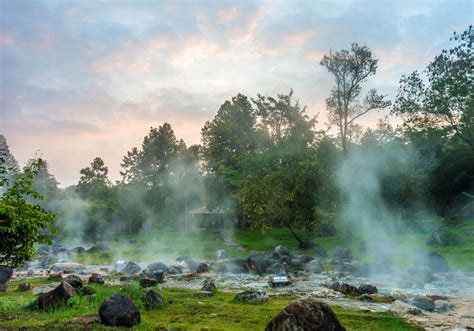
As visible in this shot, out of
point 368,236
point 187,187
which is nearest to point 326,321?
point 368,236

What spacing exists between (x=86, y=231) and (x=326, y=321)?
45.6m

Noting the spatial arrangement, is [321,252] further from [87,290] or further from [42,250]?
[42,250]

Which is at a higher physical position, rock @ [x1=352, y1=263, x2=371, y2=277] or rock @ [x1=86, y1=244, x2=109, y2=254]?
rock @ [x1=352, y1=263, x2=371, y2=277]

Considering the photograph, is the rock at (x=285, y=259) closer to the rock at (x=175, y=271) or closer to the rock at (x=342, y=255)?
the rock at (x=342, y=255)

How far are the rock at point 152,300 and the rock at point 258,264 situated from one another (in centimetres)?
1010

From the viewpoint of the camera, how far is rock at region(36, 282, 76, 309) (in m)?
10.9

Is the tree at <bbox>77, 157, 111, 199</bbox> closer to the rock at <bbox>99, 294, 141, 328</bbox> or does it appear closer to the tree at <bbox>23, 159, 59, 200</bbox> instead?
the tree at <bbox>23, 159, 59, 200</bbox>

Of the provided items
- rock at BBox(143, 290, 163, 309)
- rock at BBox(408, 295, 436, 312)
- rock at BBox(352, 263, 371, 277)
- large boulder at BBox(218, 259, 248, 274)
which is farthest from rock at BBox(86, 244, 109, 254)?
rock at BBox(408, 295, 436, 312)

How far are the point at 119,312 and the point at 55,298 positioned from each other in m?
3.20

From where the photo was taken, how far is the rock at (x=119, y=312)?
8.81 meters

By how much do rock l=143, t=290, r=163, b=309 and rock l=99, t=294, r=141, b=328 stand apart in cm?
185

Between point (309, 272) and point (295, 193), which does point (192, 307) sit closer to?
point (309, 272)

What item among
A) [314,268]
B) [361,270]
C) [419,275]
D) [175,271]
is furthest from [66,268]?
[419,275]

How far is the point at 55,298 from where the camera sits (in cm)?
1101
